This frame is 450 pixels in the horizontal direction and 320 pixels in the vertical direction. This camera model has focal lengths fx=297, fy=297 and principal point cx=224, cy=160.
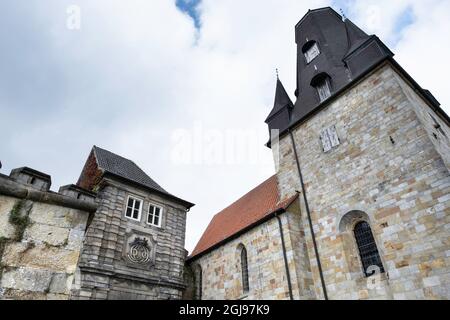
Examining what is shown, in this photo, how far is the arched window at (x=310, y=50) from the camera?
16.6 meters

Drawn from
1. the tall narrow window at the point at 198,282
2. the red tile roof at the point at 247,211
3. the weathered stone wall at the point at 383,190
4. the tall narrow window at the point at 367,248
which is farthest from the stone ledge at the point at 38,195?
the tall narrow window at the point at 198,282

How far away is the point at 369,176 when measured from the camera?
1031 centimetres

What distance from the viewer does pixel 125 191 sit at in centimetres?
1381

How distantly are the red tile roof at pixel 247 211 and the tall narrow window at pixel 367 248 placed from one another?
283cm

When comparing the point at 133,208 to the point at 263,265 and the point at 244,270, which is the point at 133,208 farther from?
the point at 263,265

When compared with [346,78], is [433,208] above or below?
below

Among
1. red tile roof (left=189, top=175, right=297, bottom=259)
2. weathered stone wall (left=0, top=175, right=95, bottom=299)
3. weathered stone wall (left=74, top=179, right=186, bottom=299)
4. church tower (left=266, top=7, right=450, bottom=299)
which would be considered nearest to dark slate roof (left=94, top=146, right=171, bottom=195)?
weathered stone wall (left=74, top=179, right=186, bottom=299)

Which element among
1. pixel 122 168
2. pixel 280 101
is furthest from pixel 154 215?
pixel 280 101

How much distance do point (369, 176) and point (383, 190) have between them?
754 mm

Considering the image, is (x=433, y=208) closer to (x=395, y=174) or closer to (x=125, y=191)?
(x=395, y=174)

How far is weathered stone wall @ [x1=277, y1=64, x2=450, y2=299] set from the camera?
813 cm

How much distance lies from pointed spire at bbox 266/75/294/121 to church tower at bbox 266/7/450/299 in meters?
1.13
